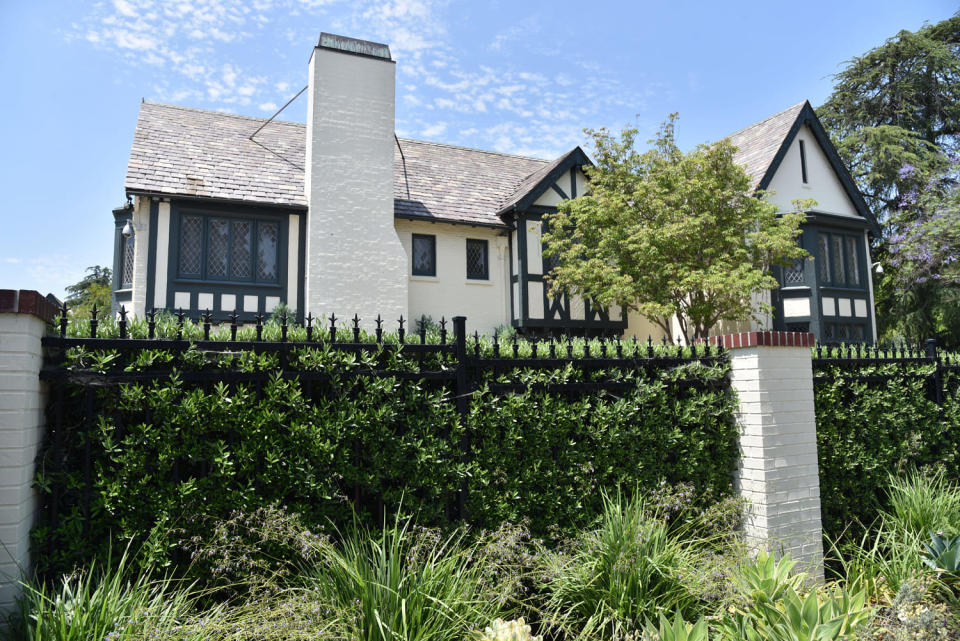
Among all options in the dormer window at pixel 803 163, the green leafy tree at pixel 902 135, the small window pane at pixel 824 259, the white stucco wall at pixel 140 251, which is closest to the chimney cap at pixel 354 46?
the white stucco wall at pixel 140 251

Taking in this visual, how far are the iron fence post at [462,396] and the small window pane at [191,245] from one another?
32.8 feet

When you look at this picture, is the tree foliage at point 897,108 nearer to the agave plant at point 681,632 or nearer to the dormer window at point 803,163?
the dormer window at point 803,163

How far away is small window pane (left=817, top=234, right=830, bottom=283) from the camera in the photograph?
51.4 ft

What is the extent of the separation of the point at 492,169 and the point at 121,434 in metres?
15.5

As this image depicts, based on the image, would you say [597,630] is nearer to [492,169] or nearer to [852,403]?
[852,403]

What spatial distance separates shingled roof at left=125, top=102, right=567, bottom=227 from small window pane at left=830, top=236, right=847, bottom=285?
8.95 metres

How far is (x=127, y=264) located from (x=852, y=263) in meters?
19.0

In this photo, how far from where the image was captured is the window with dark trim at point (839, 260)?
15.8 m

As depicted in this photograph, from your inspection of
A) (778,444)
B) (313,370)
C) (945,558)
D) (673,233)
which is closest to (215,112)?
(673,233)

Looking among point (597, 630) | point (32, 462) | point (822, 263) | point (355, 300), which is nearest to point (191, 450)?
point (32, 462)

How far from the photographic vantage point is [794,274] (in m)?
15.8

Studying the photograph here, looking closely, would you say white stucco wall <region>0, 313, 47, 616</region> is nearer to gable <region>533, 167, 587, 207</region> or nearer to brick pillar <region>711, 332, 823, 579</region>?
brick pillar <region>711, 332, 823, 579</region>

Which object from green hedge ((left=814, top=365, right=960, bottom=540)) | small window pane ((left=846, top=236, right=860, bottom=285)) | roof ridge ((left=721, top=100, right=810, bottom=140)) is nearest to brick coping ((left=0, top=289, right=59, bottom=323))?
green hedge ((left=814, top=365, right=960, bottom=540))

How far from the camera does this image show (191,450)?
11.5 ft
